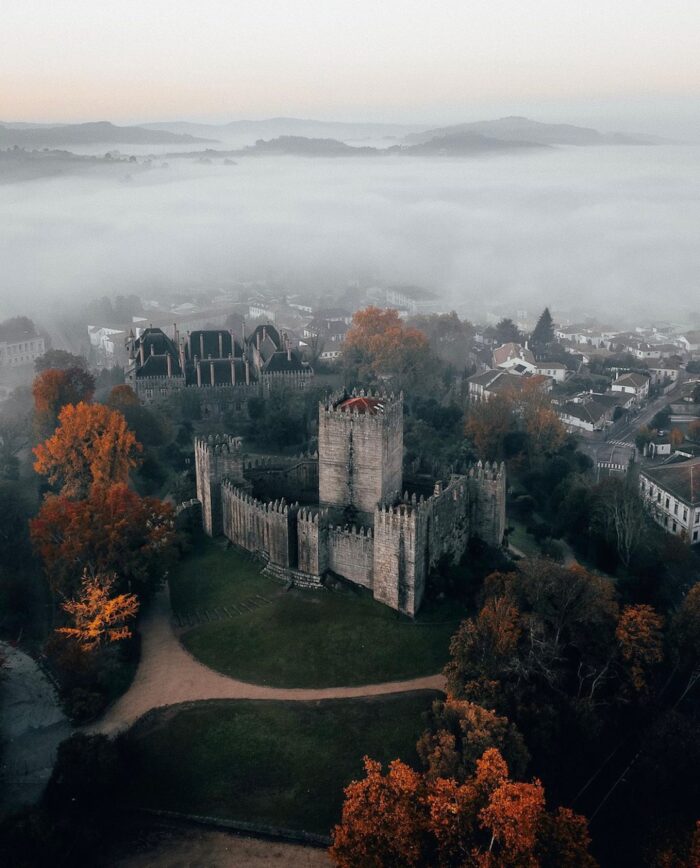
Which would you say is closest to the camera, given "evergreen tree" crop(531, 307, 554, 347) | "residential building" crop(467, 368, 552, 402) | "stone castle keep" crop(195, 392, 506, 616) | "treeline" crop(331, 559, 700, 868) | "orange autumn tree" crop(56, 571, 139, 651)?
"treeline" crop(331, 559, 700, 868)

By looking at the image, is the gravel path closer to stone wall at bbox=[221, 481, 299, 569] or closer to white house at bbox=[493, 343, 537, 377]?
stone wall at bbox=[221, 481, 299, 569]

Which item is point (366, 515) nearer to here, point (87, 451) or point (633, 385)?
point (87, 451)

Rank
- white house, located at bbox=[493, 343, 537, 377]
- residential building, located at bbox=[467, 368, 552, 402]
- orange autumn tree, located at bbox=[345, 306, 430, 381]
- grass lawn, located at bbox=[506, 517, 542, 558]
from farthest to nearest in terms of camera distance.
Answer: white house, located at bbox=[493, 343, 537, 377]
orange autumn tree, located at bbox=[345, 306, 430, 381]
residential building, located at bbox=[467, 368, 552, 402]
grass lawn, located at bbox=[506, 517, 542, 558]

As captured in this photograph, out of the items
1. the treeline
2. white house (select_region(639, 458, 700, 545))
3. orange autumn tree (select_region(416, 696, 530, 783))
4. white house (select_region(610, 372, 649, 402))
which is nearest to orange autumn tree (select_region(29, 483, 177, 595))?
the treeline

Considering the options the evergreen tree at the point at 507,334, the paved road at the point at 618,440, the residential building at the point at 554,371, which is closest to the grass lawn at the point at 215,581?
the paved road at the point at 618,440

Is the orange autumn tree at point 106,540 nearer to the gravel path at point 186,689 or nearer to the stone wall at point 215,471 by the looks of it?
the stone wall at point 215,471

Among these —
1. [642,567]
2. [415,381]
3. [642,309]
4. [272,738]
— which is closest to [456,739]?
[272,738]

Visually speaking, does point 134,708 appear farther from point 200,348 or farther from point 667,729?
point 200,348
